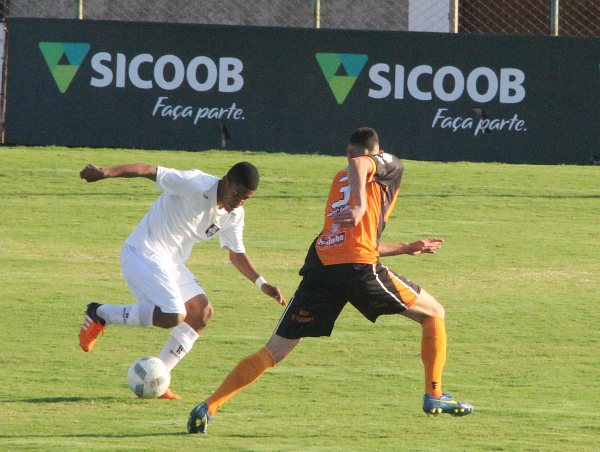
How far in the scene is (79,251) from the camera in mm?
10992

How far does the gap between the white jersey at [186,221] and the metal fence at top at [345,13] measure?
1177 centimetres

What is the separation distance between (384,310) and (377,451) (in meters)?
0.88

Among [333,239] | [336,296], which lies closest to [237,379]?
[336,296]

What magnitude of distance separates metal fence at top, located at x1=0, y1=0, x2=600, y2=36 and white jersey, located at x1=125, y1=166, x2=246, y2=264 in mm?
11769

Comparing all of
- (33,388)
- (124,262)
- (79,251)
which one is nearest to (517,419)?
(124,262)

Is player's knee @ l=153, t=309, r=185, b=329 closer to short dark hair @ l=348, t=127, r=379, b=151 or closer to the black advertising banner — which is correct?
short dark hair @ l=348, t=127, r=379, b=151

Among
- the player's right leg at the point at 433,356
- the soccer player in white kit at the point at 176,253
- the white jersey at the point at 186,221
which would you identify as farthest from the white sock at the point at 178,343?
the player's right leg at the point at 433,356

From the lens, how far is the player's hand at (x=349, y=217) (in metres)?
5.25

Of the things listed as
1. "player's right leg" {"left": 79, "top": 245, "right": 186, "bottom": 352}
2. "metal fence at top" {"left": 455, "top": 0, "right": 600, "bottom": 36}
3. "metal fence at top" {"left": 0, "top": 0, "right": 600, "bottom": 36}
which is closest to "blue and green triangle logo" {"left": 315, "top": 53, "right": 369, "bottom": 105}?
"metal fence at top" {"left": 0, "top": 0, "right": 600, "bottom": 36}

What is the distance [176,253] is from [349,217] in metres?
1.71

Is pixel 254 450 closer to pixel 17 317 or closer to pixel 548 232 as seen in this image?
pixel 17 317

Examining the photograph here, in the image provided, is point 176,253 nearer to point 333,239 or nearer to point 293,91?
point 333,239

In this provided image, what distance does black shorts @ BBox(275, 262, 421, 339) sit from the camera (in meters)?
5.61

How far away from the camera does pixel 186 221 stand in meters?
6.31
